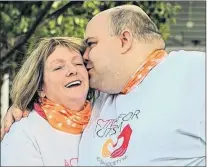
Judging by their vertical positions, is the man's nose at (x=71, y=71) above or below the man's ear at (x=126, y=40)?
below

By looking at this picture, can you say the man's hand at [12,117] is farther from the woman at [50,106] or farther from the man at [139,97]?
the man at [139,97]

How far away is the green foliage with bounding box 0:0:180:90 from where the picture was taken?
1.78m

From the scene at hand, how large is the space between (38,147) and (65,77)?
0.14 meters

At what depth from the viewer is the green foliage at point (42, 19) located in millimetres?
1779

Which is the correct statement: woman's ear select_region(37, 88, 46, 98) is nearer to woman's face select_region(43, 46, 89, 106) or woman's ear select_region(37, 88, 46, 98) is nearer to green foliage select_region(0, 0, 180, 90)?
woman's face select_region(43, 46, 89, 106)

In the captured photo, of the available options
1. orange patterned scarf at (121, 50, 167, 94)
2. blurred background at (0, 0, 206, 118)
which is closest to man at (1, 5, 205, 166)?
orange patterned scarf at (121, 50, 167, 94)

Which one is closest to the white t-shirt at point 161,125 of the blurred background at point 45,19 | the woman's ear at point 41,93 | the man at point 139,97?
the man at point 139,97

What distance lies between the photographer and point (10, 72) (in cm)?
183

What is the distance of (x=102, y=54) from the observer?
3.63 feet

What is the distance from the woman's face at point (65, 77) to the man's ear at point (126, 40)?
9 centimetres

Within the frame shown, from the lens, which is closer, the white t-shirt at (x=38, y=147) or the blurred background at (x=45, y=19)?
the white t-shirt at (x=38, y=147)

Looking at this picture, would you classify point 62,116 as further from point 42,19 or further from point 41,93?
point 42,19

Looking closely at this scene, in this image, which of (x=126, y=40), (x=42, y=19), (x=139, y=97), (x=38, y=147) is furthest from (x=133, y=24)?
(x=42, y=19)

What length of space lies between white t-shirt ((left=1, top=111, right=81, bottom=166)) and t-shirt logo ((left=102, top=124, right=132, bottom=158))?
0.20 feet
